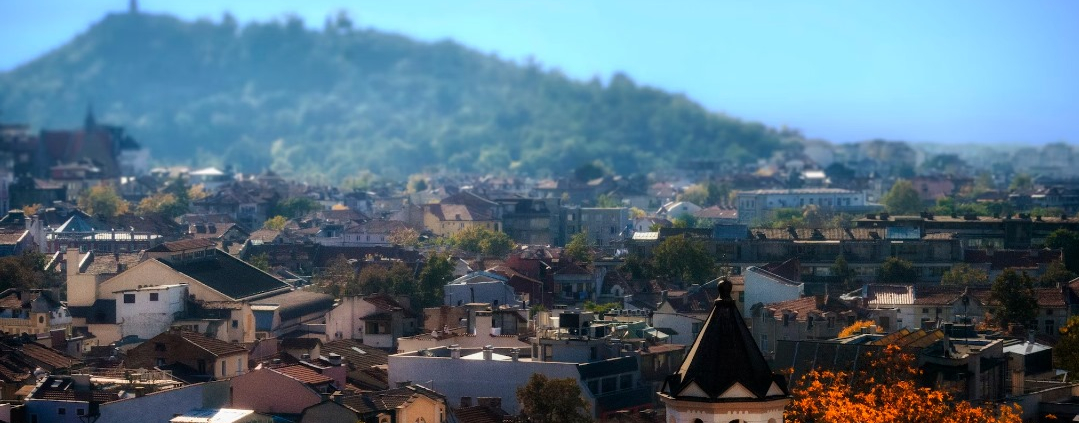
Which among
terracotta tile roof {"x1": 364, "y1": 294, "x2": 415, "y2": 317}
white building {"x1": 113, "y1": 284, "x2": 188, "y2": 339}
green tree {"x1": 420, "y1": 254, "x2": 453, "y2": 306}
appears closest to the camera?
terracotta tile roof {"x1": 364, "y1": 294, "x2": 415, "y2": 317}

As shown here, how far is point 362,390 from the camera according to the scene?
33.8 metres

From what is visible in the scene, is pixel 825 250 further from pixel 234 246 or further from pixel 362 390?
pixel 362 390

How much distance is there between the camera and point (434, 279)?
5053 centimetres

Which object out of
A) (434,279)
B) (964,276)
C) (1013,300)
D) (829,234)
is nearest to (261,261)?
(434,279)

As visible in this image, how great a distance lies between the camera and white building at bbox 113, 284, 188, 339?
4322 centimetres

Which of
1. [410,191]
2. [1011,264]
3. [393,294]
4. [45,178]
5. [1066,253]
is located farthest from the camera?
[410,191]

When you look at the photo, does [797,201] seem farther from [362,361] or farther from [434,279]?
[362,361]

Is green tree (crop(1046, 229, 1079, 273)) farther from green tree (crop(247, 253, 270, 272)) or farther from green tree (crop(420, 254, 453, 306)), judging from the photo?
green tree (crop(247, 253, 270, 272))

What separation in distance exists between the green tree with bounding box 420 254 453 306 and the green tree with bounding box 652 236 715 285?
5983 millimetres

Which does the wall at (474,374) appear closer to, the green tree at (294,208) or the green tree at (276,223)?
the green tree at (276,223)

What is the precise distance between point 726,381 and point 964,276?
3862cm

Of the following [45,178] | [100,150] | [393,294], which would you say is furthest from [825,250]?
[100,150]

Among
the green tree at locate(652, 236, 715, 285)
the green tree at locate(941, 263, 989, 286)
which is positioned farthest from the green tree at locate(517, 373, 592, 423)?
the green tree at locate(652, 236, 715, 285)

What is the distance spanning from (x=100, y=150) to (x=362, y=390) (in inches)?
3953
